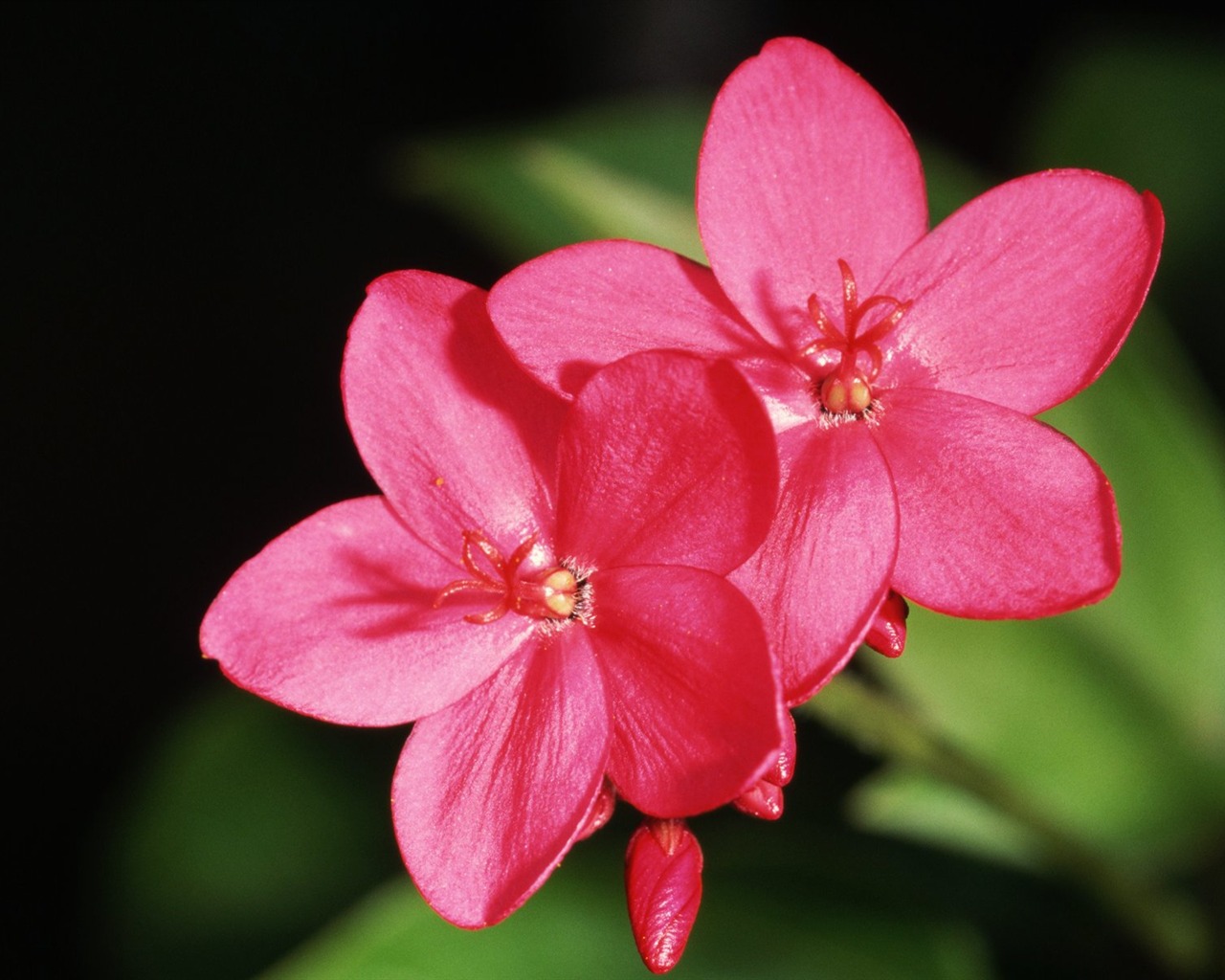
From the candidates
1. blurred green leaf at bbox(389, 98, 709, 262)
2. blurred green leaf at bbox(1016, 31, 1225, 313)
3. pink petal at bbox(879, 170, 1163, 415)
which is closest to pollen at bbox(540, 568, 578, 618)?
pink petal at bbox(879, 170, 1163, 415)

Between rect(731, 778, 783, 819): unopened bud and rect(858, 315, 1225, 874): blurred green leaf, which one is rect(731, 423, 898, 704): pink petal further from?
rect(858, 315, 1225, 874): blurred green leaf

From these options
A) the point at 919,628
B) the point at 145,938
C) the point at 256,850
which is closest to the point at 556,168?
the point at 919,628

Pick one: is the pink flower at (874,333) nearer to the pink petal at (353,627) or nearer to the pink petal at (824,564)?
the pink petal at (824,564)

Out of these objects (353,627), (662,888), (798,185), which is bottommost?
(662,888)

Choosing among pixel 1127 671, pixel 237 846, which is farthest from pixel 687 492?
pixel 237 846

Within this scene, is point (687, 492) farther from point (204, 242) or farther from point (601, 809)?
point (204, 242)
